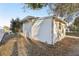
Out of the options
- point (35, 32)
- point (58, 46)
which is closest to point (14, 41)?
point (35, 32)

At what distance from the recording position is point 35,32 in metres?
1.17

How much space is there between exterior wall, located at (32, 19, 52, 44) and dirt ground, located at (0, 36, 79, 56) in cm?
3

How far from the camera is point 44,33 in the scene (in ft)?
3.81

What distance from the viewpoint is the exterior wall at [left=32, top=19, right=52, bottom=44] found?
116 centimetres

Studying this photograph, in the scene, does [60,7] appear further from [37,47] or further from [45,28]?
[37,47]

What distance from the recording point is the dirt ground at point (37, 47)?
45.4 inches

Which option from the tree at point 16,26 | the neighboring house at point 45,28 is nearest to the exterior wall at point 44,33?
the neighboring house at point 45,28

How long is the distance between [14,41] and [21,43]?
0.05 metres

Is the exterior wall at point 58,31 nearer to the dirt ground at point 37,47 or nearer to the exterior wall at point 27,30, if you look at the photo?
the dirt ground at point 37,47

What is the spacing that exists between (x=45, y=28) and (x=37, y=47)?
5.5 inches

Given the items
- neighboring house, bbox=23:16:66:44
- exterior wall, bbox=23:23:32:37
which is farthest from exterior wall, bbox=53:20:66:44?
exterior wall, bbox=23:23:32:37

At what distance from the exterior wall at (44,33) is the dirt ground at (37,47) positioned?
0.03m

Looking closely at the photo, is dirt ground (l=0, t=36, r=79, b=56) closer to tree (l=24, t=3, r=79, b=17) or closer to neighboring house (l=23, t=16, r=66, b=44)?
neighboring house (l=23, t=16, r=66, b=44)

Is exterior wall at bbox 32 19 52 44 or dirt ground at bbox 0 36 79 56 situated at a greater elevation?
exterior wall at bbox 32 19 52 44
